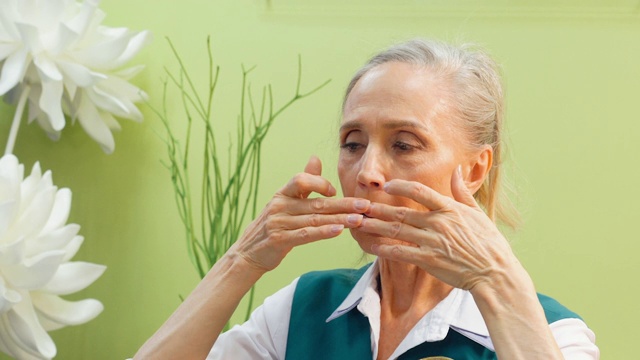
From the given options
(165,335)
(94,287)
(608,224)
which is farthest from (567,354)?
(94,287)

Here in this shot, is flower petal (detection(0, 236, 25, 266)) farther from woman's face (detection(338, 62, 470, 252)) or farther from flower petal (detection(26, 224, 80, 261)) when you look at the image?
woman's face (detection(338, 62, 470, 252))

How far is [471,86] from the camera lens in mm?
1644

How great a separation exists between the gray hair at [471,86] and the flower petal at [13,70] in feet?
3.36

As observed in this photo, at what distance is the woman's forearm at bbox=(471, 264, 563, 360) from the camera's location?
132 centimetres

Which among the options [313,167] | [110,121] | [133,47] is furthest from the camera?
[110,121]

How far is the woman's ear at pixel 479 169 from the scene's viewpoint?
64.2 inches

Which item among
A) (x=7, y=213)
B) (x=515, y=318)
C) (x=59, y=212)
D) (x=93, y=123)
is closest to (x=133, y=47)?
(x=93, y=123)

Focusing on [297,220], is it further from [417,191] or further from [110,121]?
[110,121]

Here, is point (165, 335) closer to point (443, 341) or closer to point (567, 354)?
point (443, 341)

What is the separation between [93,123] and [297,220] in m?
1.16

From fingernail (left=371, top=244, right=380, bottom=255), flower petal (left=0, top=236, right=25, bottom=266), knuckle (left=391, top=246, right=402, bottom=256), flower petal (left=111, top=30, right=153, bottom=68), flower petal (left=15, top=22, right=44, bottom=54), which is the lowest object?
flower petal (left=0, top=236, right=25, bottom=266)

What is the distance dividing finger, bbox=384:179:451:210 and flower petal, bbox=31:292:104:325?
4.01 feet

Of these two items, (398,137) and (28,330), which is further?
(28,330)

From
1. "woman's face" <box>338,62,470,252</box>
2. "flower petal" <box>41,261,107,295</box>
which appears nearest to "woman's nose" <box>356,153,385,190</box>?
"woman's face" <box>338,62,470,252</box>
